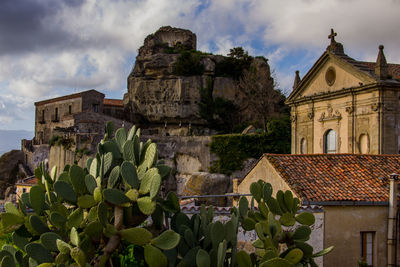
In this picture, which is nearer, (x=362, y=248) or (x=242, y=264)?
(x=242, y=264)

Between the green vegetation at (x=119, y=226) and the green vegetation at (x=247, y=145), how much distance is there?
2688cm

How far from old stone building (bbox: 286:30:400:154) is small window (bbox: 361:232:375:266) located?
848 cm

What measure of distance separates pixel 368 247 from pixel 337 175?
7.74 feet

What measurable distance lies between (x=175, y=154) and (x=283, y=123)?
888 cm

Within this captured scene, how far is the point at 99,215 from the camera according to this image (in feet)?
14.4

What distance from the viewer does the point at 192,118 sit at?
42.4 m

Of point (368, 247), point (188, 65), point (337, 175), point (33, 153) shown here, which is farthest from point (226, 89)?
point (368, 247)

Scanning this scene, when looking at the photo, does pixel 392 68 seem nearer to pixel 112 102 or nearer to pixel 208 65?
pixel 208 65

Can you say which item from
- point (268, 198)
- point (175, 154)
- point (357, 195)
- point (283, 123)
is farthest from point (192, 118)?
point (268, 198)

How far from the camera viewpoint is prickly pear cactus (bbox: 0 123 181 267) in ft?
14.4

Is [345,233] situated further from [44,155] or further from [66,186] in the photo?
[44,155]

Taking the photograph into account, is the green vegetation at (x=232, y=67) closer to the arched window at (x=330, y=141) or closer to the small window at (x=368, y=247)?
the arched window at (x=330, y=141)

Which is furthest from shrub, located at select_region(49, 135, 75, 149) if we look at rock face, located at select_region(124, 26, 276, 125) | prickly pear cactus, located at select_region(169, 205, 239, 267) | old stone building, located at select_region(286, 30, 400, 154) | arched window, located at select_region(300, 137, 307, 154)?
prickly pear cactus, located at select_region(169, 205, 239, 267)

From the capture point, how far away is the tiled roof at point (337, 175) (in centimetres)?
1214
